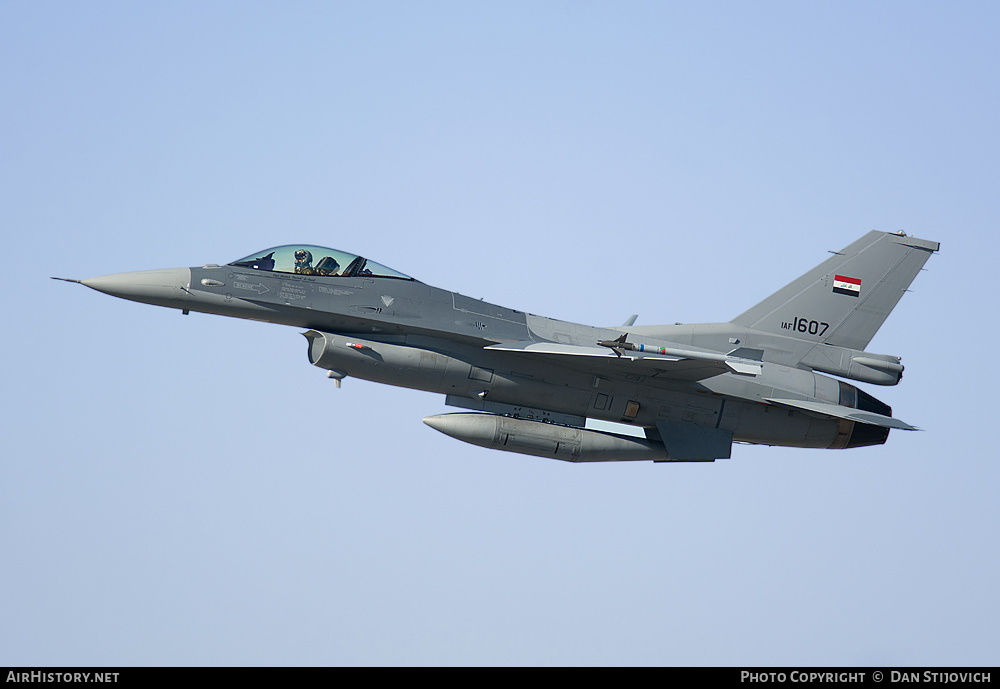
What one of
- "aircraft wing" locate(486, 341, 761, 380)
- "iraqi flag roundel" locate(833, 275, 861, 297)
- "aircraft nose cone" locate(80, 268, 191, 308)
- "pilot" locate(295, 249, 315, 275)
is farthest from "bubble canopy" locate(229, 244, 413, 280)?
"iraqi flag roundel" locate(833, 275, 861, 297)

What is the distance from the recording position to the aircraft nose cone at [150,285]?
1739cm

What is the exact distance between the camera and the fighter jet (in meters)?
18.2

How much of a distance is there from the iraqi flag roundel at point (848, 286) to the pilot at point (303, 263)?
1039 cm

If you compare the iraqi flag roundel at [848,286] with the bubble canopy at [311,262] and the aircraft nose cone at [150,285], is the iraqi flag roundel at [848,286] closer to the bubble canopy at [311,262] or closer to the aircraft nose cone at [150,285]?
the bubble canopy at [311,262]

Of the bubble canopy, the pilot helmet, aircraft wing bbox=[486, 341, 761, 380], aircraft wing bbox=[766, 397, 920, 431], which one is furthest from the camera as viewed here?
aircraft wing bbox=[766, 397, 920, 431]

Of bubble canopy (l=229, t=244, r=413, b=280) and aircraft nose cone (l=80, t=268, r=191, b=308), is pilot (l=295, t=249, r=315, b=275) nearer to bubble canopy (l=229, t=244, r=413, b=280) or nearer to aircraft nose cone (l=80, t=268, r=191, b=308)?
bubble canopy (l=229, t=244, r=413, b=280)

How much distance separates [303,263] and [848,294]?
423 inches

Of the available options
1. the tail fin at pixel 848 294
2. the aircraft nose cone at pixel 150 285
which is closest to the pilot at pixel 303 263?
the aircraft nose cone at pixel 150 285

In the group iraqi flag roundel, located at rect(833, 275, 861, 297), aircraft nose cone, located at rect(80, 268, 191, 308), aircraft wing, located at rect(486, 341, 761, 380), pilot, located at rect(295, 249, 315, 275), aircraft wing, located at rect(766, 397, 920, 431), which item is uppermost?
iraqi flag roundel, located at rect(833, 275, 861, 297)

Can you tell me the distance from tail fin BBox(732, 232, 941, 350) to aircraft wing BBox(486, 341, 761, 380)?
3.01m

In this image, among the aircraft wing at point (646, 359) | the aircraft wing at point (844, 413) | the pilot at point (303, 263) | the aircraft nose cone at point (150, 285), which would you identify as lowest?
the aircraft wing at point (844, 413)

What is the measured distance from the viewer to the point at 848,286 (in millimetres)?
21703
